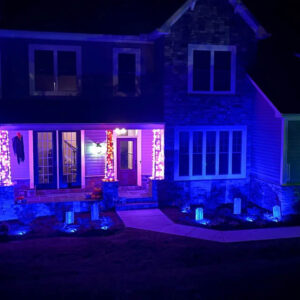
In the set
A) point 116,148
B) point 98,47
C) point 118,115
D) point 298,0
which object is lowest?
point 116,148

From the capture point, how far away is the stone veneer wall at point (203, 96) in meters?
15.0

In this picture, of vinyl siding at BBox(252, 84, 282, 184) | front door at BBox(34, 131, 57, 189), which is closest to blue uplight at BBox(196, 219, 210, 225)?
vinyl siding at BBox(252, 84, 282, 184)

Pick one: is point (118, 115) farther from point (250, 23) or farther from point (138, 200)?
point (250, 23)

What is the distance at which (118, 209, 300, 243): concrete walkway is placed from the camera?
1145 centimetres

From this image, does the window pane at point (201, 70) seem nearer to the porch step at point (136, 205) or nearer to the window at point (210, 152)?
the window at point (210, 152)

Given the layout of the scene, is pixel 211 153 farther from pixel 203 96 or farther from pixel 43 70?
pixel 43 70

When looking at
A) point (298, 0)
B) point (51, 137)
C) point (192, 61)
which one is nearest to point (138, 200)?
point (51, 137)

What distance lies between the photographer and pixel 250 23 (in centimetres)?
1553

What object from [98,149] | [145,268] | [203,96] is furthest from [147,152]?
[145,268]

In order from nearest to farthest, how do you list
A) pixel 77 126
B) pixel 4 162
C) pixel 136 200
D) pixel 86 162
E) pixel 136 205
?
pixel 4 162 → pixel 77 126 → pixel 136 205 → pixel 136 200 → pixel 86 162

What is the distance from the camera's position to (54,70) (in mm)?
14898

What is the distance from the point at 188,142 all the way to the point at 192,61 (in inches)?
124

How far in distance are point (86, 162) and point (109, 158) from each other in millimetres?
1610

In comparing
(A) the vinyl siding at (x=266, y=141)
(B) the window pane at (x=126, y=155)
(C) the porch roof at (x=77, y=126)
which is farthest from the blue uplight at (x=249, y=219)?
(B) the window pane at (x=126, y=155)
